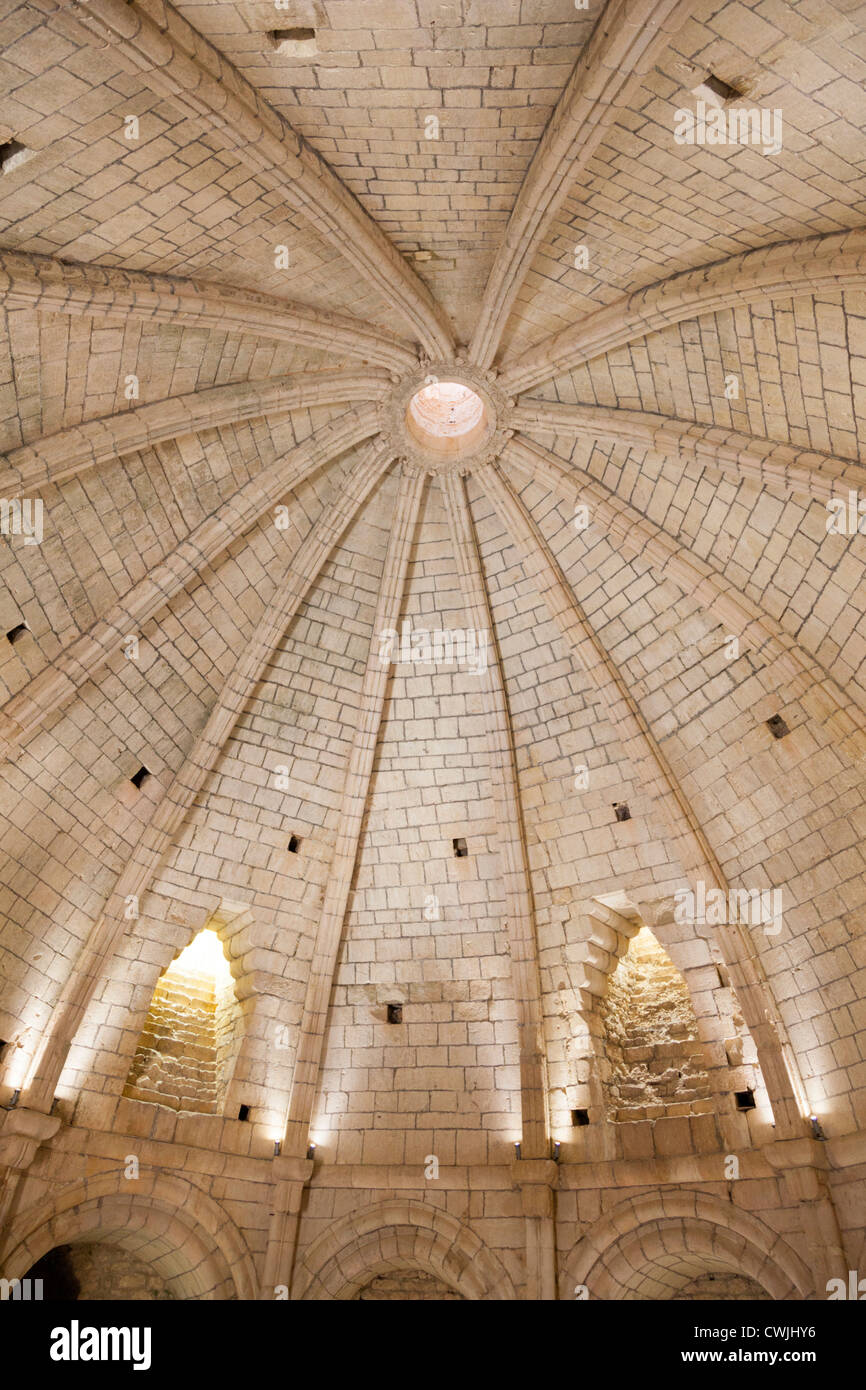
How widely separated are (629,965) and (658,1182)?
2.75m

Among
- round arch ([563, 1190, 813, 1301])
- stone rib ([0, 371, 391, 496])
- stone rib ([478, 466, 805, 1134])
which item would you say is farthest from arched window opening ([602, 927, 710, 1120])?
stone rib ([0, 371, 391, 496])

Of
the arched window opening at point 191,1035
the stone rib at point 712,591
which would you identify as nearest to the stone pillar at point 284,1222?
the arched window opening at point 191,1035

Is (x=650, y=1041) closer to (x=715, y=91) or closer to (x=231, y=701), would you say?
(x=231, y=701)

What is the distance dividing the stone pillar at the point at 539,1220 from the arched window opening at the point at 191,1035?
12.0ft

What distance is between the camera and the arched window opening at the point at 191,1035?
12.8 meters

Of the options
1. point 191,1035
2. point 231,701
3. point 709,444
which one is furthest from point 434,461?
point 191,1035

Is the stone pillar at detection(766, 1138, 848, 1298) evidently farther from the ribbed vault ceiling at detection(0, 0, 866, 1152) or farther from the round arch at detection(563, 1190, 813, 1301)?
the ribbed vault ceiling at detection(0, 0, 866, 1152)

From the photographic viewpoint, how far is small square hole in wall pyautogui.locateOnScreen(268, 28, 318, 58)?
839cm

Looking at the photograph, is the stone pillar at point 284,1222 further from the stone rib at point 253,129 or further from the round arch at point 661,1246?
the stone rib at point 253,129

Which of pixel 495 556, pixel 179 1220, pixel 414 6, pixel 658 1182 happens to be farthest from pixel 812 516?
pixel 179 1220

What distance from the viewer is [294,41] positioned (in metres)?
8.45
